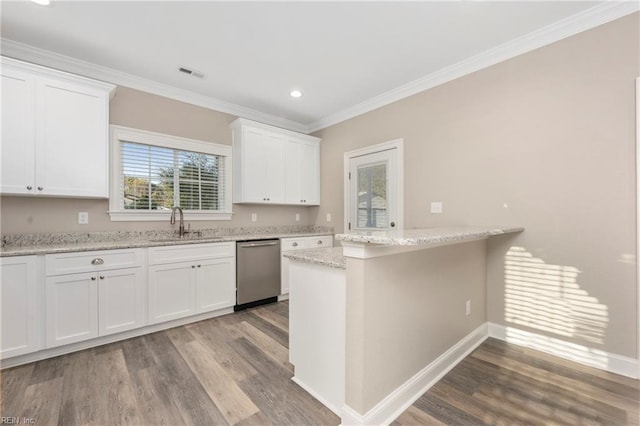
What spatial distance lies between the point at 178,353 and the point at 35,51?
313cm

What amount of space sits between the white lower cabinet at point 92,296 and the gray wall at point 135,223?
2.13 ft

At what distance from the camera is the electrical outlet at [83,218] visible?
2848 millimetres

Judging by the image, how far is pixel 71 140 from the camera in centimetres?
256

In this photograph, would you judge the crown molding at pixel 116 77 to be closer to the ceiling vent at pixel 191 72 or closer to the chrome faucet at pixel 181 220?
the ceiling vent at pixel 191 72

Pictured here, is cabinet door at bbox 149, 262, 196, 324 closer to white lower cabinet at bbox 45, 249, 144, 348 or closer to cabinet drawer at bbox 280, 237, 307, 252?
white lower cabinet at bbox 45, 249, 144, 348

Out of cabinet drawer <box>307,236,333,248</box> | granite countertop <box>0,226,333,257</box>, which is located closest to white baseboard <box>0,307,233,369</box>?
granite countertop <box>0,226,333,257</box>

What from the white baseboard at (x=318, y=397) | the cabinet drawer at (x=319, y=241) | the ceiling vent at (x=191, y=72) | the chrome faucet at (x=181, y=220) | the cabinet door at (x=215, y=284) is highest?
the ceiling vent at (x=191, y=72)

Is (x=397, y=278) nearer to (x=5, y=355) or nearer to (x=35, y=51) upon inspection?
(x=5, y=355)

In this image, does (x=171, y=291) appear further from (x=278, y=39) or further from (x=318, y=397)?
(x=278, y=39)

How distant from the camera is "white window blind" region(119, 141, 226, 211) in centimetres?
320

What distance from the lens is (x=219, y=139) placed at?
3869mm

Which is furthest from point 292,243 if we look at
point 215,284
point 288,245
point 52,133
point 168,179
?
point 52,133

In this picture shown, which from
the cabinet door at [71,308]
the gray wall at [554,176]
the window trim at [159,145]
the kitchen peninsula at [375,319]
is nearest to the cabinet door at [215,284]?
the window trim at [159,145]

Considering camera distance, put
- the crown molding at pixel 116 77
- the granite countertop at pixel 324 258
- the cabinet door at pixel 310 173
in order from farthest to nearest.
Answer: the cabinet door at pixel 310 173, the crown molding at pixel 116 77, the granite countertop at pixel 324 258
